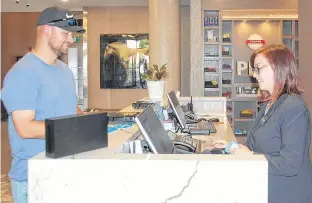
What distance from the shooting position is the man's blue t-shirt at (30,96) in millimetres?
2008

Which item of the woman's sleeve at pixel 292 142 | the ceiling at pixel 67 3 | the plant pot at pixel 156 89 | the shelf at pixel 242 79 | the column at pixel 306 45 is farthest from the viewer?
the ceiling at pixel 67 3

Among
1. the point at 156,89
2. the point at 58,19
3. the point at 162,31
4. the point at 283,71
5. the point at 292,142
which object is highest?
the point at 162,31

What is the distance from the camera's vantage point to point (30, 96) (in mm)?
2027

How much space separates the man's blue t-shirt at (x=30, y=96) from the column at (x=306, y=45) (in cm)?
393

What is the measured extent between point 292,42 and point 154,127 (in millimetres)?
7613

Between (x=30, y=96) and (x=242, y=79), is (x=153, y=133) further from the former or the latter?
(x=242, y=79)

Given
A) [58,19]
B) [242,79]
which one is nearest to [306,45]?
[242,79]

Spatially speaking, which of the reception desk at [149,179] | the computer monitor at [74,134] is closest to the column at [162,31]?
the computer monitor at [74,134]

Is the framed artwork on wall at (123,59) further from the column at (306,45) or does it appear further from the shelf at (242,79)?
the column at (306,45)

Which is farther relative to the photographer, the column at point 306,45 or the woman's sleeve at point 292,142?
the column at point 306,45

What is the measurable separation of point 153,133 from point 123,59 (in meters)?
8.84

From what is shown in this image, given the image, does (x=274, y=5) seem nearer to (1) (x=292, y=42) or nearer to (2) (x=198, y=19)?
(1) (x=292, y=42)

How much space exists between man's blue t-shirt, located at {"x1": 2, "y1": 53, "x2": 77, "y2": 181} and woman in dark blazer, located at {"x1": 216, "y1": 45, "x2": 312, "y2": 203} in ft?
3.22

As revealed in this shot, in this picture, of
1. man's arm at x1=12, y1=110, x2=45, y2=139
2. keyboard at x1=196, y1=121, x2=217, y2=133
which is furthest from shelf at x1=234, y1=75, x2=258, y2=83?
man's arm at x1=12, y1=110, x2=45, y2=139
